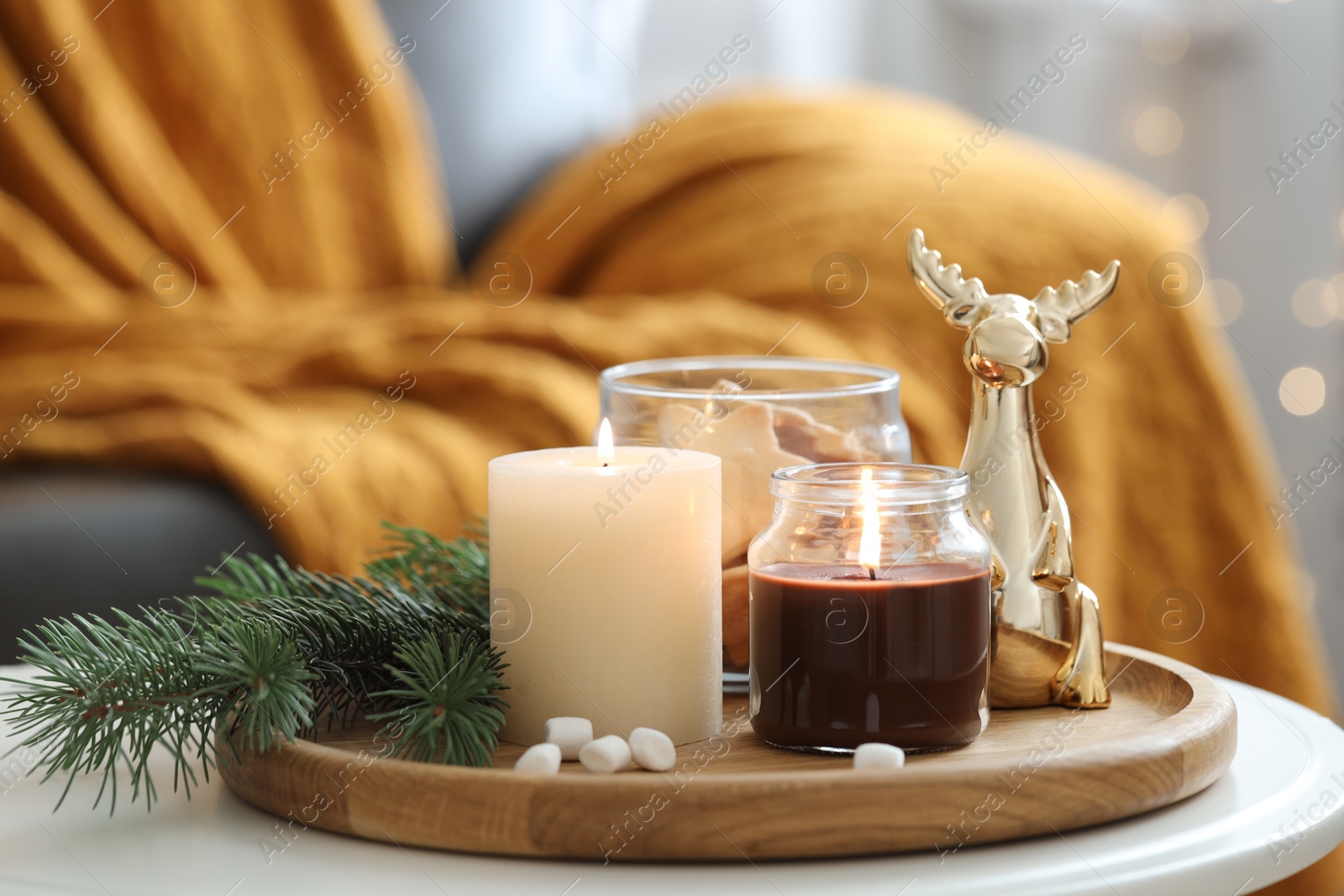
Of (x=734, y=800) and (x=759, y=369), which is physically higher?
(x=759, y=369)

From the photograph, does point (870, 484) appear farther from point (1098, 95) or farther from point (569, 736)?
point (1098, 95)

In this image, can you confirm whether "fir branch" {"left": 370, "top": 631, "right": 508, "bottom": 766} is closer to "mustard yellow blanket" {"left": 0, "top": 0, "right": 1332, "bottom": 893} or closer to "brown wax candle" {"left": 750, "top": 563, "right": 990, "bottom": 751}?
"brown wax candle" {"left": 750, "top": 563, "right": 990, "bottom": 751}

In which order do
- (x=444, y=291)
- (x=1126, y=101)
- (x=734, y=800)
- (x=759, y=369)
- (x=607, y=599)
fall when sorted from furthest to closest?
(x=1126, y=101) → (x=444, y=291) → (x=759, y=369) → (x=607, y=599) → (x=734, y=800)

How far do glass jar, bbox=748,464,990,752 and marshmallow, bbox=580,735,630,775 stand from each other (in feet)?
0.22

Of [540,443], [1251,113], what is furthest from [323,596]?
[1251,113]

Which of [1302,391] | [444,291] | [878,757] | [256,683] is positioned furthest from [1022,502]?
[1302,391]

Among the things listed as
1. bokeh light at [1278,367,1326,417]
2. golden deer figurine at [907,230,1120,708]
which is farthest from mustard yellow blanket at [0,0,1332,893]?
bokeh light at [1278,367,1326,417]

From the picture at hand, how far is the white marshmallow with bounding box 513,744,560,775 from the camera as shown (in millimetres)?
453

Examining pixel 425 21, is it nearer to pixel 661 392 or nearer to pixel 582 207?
pixel 582 207

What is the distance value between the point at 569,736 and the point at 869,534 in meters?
0.14

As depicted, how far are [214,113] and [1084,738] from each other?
1529 mm

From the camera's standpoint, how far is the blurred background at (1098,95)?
190 cm

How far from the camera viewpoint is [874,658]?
0.49 meters

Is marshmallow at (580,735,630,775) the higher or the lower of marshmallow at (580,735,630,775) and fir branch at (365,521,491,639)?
the lower
